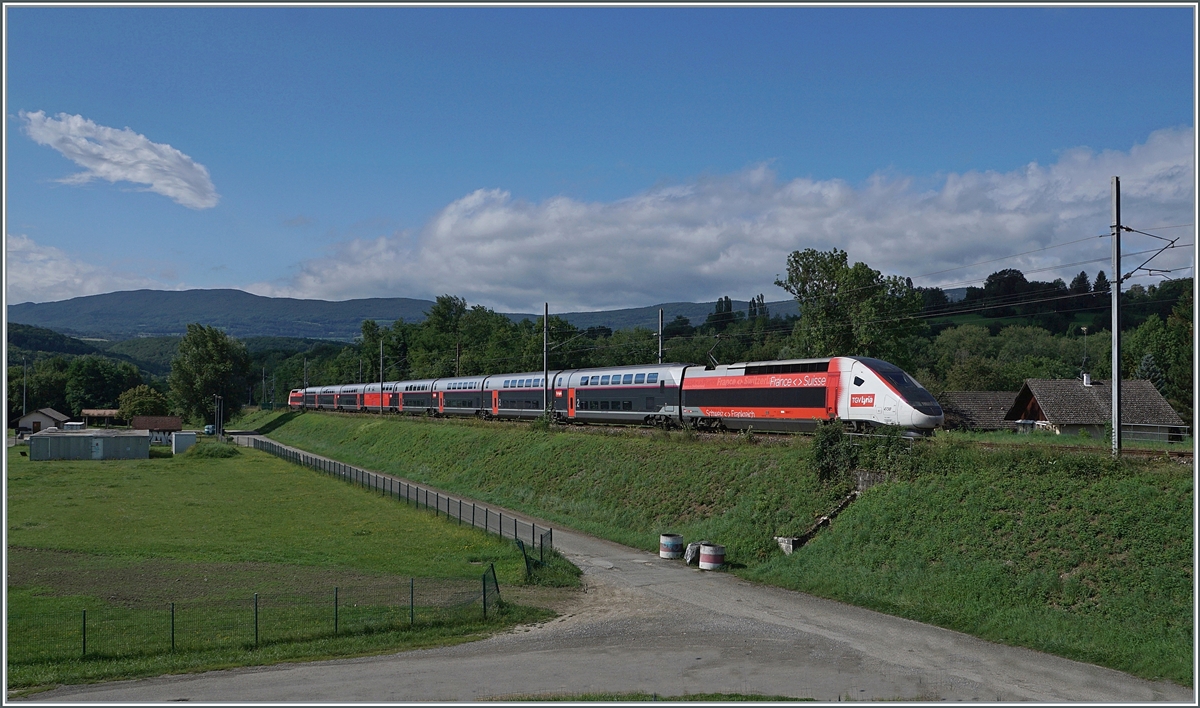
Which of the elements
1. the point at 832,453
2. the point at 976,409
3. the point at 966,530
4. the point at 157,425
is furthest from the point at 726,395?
the point at 157,425

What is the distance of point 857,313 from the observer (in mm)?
53688

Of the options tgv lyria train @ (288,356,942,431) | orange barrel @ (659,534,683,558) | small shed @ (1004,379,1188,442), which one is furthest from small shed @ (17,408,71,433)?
small shed @ (1004,379,1188,442)

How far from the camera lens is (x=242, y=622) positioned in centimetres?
2009

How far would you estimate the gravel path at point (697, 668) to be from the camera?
603 inches

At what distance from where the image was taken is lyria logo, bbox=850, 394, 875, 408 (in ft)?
103

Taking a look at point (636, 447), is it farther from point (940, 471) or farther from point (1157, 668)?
point (1157, 668)

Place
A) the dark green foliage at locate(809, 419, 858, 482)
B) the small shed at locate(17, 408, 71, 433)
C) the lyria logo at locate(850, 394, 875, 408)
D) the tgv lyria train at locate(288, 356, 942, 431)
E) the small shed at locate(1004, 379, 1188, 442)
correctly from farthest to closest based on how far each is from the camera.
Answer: the small shed at locate(17, 408, 71, 433) → the small shed at locate(1004, 379, 1188, 442) → the lyria logo at locate(850, 394, 875, 408) → the tgv lyria train at locate(288, 356, 942, 431) → the dark green foliage at locate(809, 419, 858, 482)

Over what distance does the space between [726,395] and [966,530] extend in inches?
685

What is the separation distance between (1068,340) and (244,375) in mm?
117733

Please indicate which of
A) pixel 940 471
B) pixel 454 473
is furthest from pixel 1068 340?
pixel 940 471

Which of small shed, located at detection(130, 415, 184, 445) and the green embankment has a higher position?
the green embankment

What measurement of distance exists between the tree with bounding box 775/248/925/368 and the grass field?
30196mm

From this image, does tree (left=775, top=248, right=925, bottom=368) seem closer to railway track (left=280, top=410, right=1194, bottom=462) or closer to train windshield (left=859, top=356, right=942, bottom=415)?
railway track (left=280, top=410, right=1194, bottom=462)

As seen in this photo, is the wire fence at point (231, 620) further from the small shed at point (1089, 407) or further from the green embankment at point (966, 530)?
the small shed at point (1089, 407)
